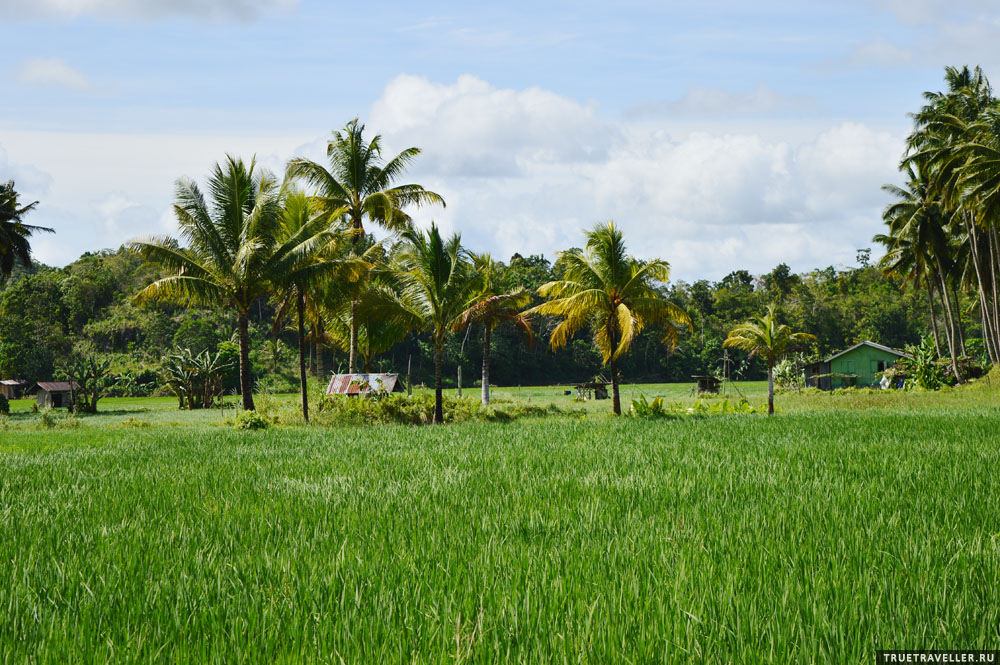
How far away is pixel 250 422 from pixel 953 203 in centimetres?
2992

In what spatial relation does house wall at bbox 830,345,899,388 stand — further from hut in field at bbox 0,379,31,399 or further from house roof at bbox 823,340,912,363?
hut in field at bbox 0,379,31,399

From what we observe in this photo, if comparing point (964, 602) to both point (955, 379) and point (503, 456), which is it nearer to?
point (503, 456)

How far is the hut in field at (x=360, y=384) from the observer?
26453mm

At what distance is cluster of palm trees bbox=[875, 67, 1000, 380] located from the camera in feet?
90.6

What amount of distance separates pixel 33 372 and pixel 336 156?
129 feet

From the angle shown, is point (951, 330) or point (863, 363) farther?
point (863, 363)

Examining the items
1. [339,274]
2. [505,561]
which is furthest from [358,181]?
[505,561]

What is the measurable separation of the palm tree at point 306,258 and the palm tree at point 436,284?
5.84 feet

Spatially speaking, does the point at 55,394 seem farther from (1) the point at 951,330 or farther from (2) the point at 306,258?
(1) the point at 951,330

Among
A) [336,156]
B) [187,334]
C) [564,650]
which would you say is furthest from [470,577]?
[187,334]

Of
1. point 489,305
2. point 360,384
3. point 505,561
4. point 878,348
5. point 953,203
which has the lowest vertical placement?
point 505,561

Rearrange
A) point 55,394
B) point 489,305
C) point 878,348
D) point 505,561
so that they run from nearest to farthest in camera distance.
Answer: point 505,561
point 489,305
point 55,394
point 878,348

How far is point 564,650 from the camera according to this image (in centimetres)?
314

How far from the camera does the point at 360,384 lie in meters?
26.0
